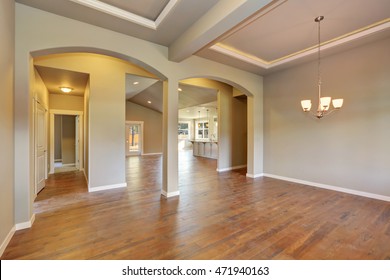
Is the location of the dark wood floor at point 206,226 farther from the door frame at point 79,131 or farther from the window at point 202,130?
the window at point 202,130

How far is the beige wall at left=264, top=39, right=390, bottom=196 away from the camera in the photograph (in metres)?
3.56

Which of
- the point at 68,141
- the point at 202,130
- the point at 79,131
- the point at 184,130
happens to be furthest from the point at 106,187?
the point at 184,130

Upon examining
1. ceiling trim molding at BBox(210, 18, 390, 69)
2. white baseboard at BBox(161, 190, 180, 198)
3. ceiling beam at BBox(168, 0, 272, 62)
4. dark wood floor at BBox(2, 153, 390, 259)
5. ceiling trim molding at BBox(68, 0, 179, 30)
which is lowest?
dark wood floor at BBox(2, 153, 390, 259)

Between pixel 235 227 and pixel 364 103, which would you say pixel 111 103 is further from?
pixel 364 103

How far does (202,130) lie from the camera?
1555 cm

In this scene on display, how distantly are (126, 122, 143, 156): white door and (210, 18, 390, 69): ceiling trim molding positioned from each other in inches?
346

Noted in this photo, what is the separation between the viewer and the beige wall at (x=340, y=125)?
3.56 meters

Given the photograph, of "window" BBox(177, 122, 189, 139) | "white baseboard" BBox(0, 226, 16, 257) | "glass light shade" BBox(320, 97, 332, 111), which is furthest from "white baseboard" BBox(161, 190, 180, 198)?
"window" BBox(177, 122, 189, 139)

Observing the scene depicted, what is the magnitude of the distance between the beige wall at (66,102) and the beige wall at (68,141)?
1903 millimetres

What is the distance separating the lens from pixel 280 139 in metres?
5.27

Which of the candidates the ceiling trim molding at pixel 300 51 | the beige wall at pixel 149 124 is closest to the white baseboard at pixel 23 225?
the ceiling trim molding at pixel 300 51

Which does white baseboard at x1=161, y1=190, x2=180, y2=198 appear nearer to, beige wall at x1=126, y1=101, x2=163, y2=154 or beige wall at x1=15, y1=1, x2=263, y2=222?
beige wall at x1=15, y1=1, x2=263, y2=222

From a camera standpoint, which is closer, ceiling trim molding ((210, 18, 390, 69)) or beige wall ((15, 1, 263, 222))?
beige wall ((15, 1, 263, 222))

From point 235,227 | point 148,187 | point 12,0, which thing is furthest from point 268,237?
point 12,0
